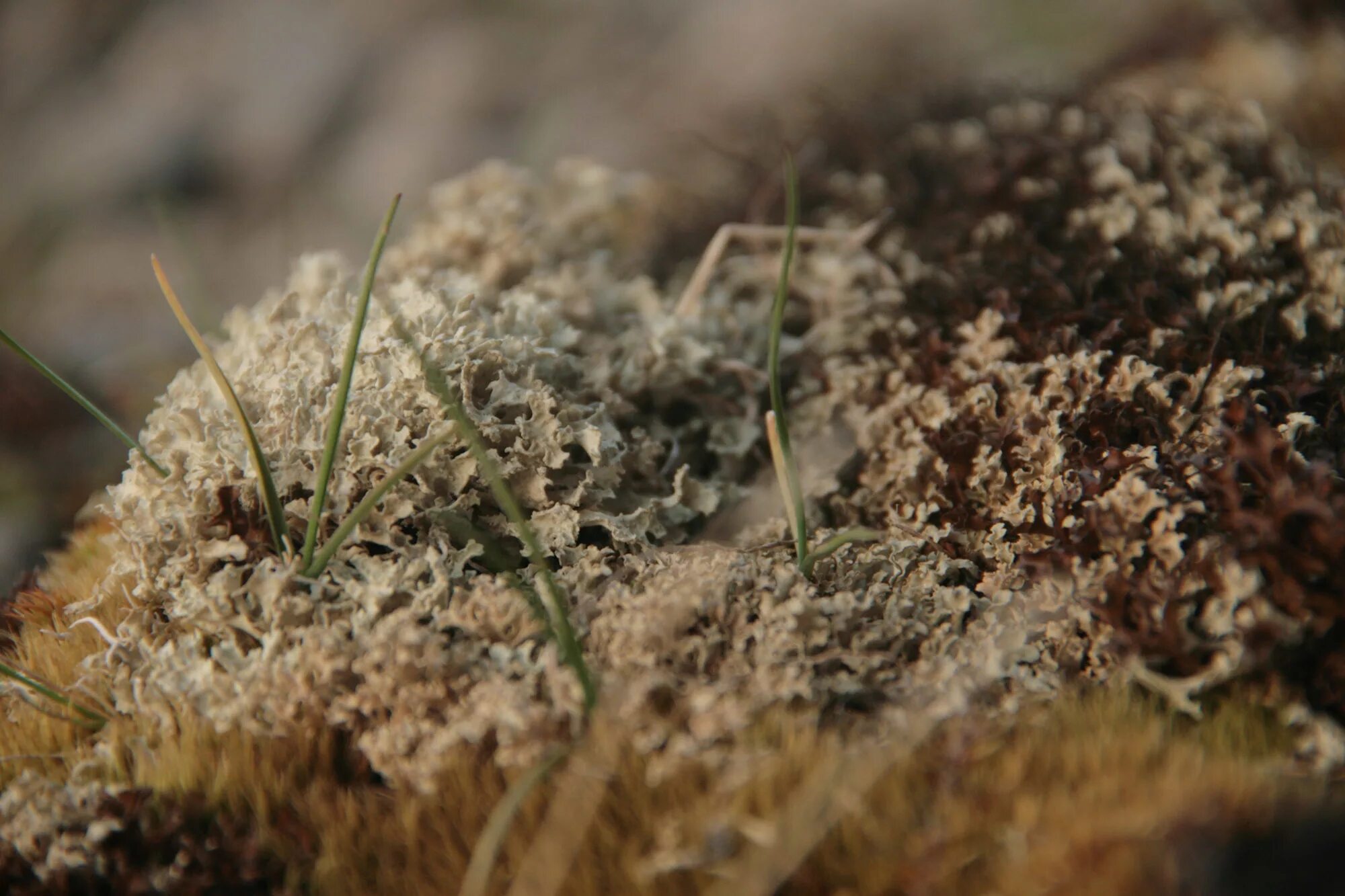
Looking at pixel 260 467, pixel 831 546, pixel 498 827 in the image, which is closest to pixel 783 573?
pixel 831 546

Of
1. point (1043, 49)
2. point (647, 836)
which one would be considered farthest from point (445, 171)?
point (647, 836)

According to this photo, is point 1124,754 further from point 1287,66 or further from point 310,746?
point 1287,66

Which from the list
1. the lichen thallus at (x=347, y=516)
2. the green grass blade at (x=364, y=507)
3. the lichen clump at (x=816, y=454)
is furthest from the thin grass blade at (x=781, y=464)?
the green grass blade at (x=364, y=507)

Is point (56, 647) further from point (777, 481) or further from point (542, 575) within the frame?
point (777, 481)

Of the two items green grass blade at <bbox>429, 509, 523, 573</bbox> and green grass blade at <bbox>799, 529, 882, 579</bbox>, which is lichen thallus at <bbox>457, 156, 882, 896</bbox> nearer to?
green grass blade at <bbox>799, 529, 882, 579</bbox>

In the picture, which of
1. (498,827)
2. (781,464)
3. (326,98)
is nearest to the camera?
(498,827)

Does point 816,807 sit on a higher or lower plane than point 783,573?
lower
